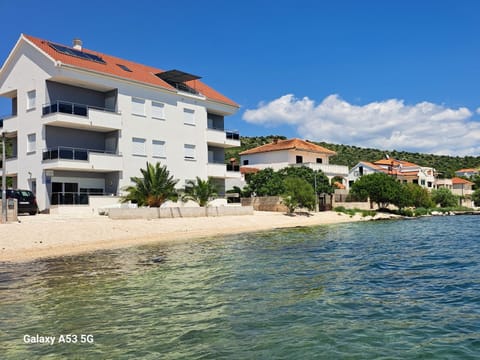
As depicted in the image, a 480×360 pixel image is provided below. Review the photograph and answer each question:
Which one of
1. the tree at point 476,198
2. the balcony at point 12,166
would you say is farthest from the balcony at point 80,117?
the tree at point 476,198

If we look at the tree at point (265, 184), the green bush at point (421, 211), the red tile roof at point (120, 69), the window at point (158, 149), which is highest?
the red tile roof at point (120, 69)

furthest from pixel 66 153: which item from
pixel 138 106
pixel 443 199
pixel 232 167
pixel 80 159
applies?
pixel 443 199

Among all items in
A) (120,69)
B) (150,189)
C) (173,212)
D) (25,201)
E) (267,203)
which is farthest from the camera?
(267,203)

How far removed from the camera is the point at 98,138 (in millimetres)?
41094

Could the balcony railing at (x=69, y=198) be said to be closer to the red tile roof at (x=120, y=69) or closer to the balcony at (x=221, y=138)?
the red tile roof at (x=120, y=69)

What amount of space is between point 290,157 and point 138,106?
99.1 ft

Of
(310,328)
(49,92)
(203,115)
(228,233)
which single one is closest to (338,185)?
(203,115)

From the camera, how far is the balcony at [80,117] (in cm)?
3628

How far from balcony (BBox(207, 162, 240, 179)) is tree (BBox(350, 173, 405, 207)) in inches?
748

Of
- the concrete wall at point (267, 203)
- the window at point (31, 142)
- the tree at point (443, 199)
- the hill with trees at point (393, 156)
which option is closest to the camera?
the window at point (31, 142)

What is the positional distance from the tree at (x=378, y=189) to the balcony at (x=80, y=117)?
114ft

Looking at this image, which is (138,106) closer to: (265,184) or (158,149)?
(158,149)

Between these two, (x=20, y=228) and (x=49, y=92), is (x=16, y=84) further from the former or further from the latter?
(x=20, y=228)

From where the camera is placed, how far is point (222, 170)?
5047 centimetres
